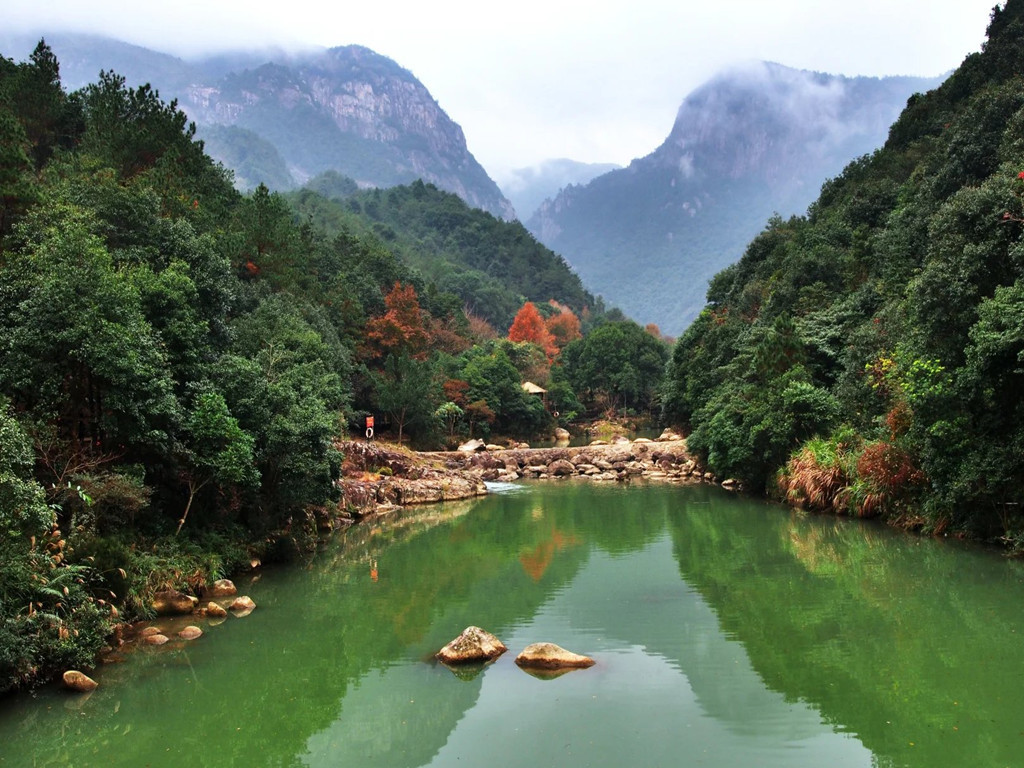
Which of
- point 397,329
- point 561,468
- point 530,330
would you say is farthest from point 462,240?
point 561,468

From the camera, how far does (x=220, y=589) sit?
1440cm

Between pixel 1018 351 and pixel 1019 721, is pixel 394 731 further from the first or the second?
pixel 1018 351

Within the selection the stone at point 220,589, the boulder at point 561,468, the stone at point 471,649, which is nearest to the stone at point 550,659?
the stone at point 471,649

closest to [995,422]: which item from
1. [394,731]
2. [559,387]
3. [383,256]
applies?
[394,731]

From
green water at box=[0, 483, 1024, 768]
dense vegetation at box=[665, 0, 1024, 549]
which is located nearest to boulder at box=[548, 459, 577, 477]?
dense vegetation at box=[665, 0, 1024, 549]

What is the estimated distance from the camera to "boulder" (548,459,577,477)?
3738cm

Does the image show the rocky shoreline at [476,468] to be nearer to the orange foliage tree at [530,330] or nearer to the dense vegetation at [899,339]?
the dense vegetation at [899,339]

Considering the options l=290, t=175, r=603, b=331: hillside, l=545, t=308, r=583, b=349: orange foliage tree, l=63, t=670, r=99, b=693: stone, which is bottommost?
l=63, t=670, r=99, b=693: stone

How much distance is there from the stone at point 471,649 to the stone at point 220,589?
5.36 metres

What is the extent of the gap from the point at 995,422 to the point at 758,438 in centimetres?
1018

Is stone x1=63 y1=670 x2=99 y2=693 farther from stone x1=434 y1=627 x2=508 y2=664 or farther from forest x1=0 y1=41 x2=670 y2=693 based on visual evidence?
stone x1=434 y1=627 x2=508 y2=664

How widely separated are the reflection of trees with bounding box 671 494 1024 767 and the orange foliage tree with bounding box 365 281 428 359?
2836 centimetres

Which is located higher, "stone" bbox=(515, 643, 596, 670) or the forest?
the forest

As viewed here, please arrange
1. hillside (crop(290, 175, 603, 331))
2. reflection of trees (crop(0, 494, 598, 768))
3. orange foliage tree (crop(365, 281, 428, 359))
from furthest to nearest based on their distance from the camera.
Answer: hillside (crop(290, 175, 603, 331))
orange foliage tree (crop(365, 281, 428, 359))
reflection of trees (crop(0, 494, 598, 768))
